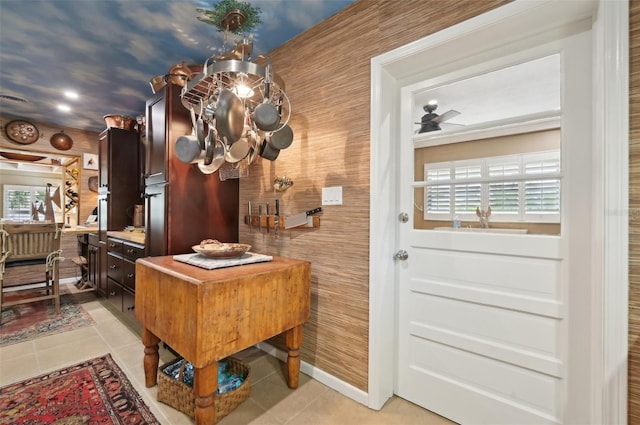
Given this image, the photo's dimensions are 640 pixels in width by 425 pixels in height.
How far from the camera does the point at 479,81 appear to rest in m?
1.45

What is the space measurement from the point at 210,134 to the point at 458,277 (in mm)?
1565

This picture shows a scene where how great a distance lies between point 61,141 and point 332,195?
4.78 metres

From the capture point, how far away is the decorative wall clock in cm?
377

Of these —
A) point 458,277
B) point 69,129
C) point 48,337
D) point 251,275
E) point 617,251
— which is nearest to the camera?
point 617,251

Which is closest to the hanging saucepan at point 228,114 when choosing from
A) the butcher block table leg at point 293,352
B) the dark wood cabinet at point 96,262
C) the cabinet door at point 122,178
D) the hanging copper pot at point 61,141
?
the butcher block table leg at point 293,352

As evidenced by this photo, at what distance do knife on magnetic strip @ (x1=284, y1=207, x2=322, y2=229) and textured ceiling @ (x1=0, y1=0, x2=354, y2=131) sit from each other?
4.22 ft

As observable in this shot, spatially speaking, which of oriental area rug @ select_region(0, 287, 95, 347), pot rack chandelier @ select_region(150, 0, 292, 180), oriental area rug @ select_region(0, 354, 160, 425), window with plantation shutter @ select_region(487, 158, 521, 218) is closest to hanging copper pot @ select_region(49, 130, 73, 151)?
oriental area rug @ select_region(0, 287, 95, 347)

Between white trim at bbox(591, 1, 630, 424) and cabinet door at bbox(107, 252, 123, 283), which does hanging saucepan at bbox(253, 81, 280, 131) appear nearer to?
white trim at bbox(591, 1, 630, 424)

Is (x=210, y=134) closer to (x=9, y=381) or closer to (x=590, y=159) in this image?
(x=590, y=159)

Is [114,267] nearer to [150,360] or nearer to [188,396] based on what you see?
[150,360]

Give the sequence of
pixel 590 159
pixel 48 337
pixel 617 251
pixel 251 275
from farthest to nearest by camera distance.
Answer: pixel 48 337 → pixel 251 275 → pixel 590 159 → pixel 617 251

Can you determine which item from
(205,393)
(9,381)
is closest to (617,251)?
(205,393)

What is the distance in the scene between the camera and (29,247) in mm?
2885

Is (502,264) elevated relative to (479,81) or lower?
lower
